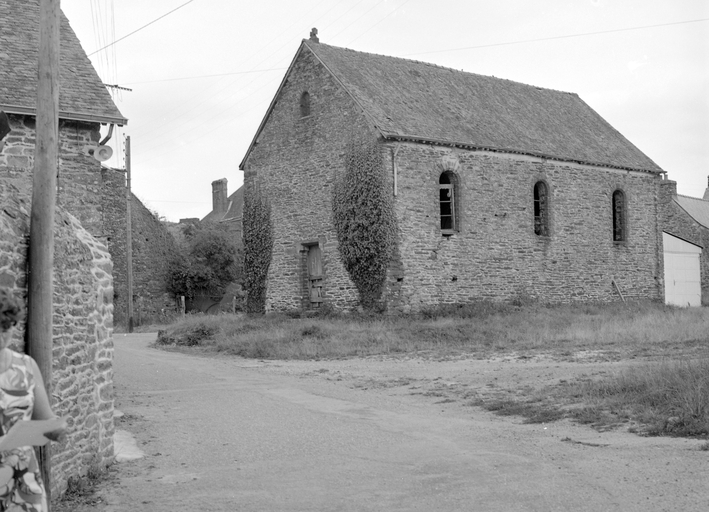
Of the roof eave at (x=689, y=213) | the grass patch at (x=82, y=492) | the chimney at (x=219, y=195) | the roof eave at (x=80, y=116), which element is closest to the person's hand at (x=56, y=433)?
the grass patch at (x=82, y=492)

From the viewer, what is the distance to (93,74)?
18.7 m

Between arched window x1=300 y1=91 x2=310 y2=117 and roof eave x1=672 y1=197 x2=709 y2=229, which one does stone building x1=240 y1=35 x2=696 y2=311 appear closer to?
arched window x1=300 y1=91 x2=310 y2=117

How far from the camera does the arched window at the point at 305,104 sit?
29506 mm

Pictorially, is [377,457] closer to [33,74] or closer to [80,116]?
[80,116]

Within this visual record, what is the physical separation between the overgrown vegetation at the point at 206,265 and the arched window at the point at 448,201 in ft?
54.1

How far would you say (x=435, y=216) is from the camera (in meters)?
27.8

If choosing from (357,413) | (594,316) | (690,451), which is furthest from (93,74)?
(594,316)

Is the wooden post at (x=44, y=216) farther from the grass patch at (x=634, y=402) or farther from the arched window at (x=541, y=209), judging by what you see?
the arched window at (x=541, y=209)

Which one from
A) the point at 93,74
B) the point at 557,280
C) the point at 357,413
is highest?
the point at 93,74

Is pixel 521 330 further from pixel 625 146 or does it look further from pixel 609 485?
pixel 609 485

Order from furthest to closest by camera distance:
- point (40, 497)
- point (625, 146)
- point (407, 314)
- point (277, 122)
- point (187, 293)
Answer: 1. point (187, 293)
2. point (625, 146)
3. point (277, 122)
4. point (407, 314)
5. point (40, 497)

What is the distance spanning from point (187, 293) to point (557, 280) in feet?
61.0

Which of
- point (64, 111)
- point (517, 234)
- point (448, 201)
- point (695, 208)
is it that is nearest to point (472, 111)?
point (448, 201)

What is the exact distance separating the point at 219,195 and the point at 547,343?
144 ft
